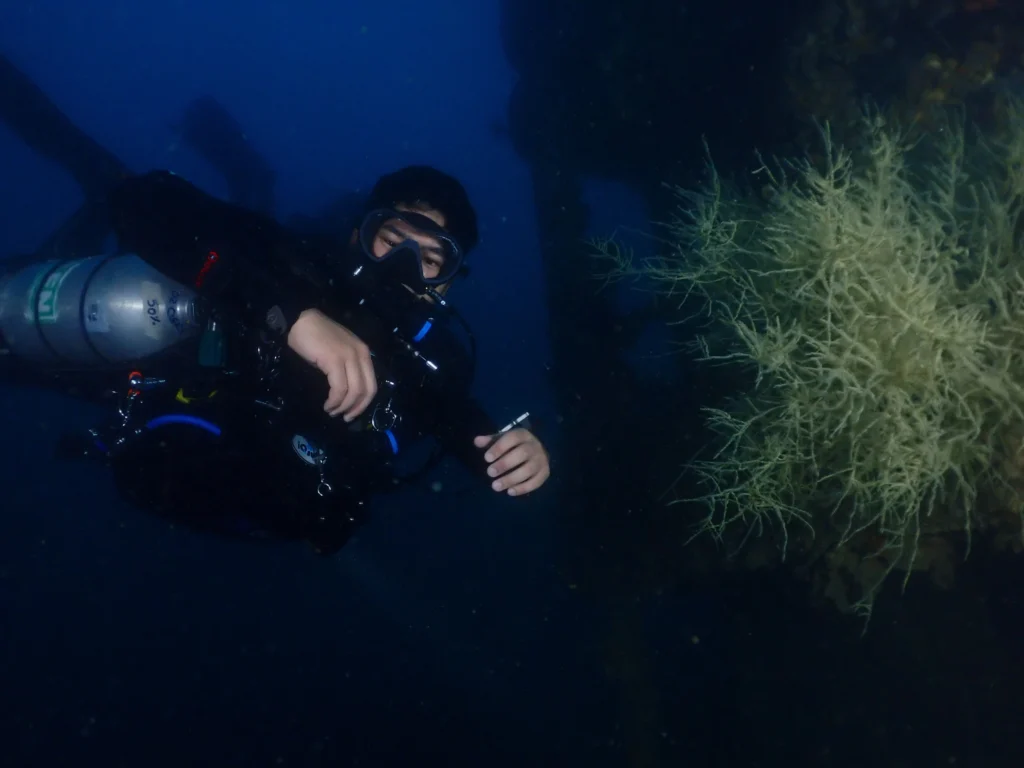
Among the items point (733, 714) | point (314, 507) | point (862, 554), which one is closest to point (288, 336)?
point (314, 507)

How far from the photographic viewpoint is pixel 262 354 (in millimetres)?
2861

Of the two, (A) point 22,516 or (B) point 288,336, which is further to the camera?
(A) point 22,516

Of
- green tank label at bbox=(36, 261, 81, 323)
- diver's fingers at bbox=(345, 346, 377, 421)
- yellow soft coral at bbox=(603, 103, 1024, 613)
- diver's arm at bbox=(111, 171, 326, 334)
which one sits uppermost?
A: green tank label at bbox=(36, 261, 81, 323)

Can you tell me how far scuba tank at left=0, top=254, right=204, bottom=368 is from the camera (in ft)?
10.9

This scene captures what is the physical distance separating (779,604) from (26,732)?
1314 cm

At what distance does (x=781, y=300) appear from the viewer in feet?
10.3

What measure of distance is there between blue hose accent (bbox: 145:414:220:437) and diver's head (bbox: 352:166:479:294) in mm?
1387

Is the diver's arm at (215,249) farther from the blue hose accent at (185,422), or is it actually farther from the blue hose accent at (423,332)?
the blue hose accent at (423,332)

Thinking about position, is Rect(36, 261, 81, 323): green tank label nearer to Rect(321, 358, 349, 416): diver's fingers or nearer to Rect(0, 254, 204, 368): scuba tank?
Rect(0, 254, 204, 368): scuba tank

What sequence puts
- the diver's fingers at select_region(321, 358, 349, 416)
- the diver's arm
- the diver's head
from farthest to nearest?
the diver's head, the diver's arm, the diver's fingers at select_region(321, 358, 349, 416)

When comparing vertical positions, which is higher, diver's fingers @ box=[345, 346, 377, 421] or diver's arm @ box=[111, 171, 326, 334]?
diver's arm @ box=[111, 171, 326, 334]

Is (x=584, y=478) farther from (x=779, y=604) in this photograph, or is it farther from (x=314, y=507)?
(x=314, y=507)

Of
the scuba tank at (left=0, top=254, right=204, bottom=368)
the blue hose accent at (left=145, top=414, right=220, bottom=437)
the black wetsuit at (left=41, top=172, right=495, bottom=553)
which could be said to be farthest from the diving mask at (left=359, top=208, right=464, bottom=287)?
the blue hose accent at (left=145, top=414, right=220, bottom=437)

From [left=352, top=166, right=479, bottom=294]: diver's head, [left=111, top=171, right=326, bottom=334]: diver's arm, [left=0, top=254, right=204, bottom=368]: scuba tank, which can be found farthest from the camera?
[left=352, top=166, right=479, bottom=294]: diver's head
